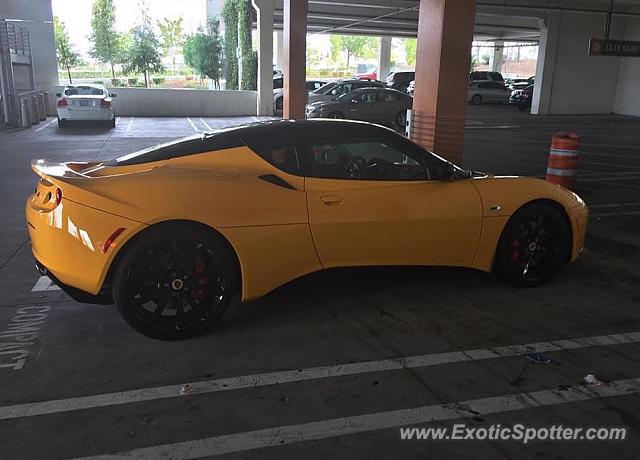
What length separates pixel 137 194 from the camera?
3.78 m

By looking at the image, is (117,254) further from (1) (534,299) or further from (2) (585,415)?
(1) (534,299)

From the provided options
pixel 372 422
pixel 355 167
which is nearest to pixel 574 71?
pixel 355 167

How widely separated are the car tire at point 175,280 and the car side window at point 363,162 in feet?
3.24

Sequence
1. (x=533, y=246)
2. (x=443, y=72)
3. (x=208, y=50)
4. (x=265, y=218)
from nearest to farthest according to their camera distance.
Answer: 1. (x=265, y=218)
2. (x=533, y=246)
3. (x=443, y=72)
4. (x=208, y=50)

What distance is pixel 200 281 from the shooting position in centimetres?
392

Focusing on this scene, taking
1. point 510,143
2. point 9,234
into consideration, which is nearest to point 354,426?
point 9,234

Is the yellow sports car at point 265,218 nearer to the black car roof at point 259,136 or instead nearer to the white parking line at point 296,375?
the black car roof at point 259,136

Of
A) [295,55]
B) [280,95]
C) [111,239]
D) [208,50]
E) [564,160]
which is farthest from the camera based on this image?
[208,50]

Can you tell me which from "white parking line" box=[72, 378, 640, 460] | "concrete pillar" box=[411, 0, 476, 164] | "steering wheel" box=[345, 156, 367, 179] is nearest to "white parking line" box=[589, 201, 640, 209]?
"concrete pillar" box=[411, 0, 476, 164]

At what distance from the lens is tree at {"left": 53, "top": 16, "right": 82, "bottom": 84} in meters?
37.1

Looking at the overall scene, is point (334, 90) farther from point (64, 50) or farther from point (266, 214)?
point (64, 50)

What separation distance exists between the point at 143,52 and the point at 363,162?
29.8m

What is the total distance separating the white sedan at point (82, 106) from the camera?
18656 mm

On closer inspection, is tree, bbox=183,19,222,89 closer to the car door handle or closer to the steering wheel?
the steering wheel
